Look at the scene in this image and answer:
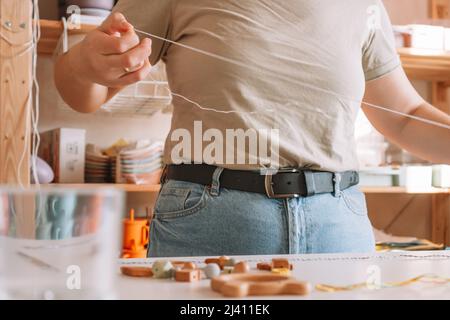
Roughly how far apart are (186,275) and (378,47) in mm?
642

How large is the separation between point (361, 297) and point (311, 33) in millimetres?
531

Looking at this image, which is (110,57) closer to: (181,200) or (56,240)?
(181,200)

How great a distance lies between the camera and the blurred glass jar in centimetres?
42

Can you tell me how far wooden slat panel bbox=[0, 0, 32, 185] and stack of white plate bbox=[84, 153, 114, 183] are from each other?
0.33 meters

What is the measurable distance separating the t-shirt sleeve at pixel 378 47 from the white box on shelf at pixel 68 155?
3.23ft

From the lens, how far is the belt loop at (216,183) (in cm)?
86

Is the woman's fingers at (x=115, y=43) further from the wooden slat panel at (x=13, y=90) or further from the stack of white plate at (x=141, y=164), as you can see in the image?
the stack of white plate at (x=141, y=164)

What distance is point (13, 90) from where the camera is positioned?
1.50 metres

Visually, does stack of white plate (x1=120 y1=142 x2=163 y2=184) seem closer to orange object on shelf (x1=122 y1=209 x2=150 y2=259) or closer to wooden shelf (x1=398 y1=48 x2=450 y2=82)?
orange object on shelf (x1=122 y1=209 x2=150 y2=259)

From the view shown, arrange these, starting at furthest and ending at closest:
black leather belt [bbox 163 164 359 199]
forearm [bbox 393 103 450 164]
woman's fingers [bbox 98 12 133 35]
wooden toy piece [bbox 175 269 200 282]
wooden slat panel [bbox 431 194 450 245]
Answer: wooden slat panel [bbox 431 194 450 245], forearm [bbox 393 103 450 164], black leather belt [bbox 163 164 359 199], woman's fingers [bbox 98 12 133 35], wooden toy piece [bbox 175 269 200 282]

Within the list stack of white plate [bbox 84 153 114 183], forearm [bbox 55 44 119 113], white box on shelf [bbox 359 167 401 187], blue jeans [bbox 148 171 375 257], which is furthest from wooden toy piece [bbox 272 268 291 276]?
white box on shelf [bbox 359 167 401 187]

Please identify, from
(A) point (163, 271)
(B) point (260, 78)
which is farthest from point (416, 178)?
(A) point (163, 271)

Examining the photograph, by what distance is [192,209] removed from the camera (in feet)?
2.85
